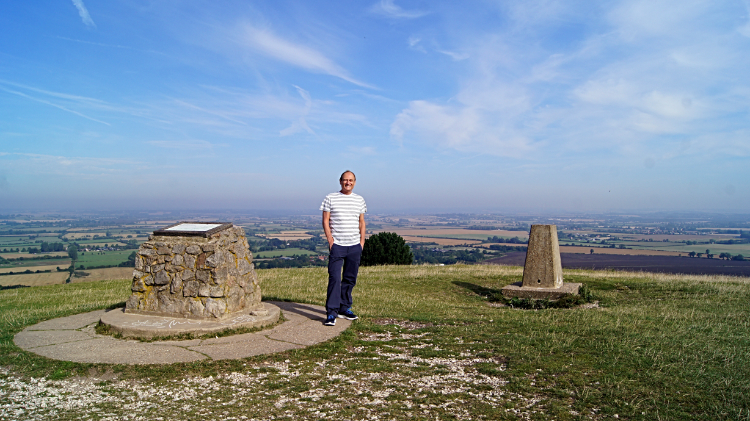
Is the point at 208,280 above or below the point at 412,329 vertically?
above

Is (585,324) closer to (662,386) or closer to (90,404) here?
(662,386)

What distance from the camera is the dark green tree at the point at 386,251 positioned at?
64.9 feet

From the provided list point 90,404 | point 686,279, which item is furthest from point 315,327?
point 686,279

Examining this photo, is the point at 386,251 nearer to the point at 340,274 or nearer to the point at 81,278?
the point at 81,278

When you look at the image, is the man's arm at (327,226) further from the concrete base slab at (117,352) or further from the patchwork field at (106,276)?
the patchwork field at (106,276)

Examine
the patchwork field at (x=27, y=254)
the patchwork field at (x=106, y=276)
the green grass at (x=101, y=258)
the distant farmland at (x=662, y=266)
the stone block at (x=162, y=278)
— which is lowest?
the patchwork field at (x=27, y=254)

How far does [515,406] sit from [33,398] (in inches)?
168

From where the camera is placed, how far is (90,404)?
12.9 feet

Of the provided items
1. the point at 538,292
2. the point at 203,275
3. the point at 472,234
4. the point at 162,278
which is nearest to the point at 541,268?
the point at 538,292

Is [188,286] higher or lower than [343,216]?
lower

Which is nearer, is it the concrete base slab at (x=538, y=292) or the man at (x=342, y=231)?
the man at (x=342, y=231)

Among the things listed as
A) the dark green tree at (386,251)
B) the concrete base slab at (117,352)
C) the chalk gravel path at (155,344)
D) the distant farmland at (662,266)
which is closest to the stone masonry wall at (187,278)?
the chalk gravel path at (155,344)

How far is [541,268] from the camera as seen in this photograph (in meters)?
11.8

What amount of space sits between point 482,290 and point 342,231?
725 centimetres
